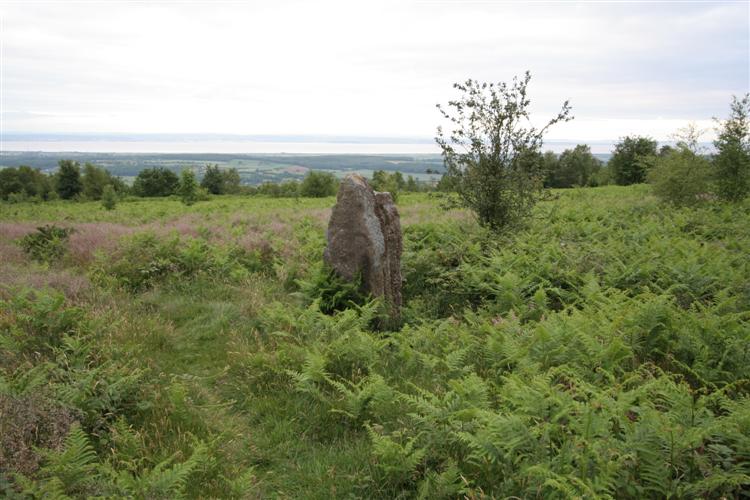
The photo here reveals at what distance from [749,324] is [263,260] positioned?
1052 cm

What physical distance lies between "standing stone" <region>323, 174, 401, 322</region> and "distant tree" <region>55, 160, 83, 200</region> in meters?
83.5

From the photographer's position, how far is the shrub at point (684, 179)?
21203 millimetres

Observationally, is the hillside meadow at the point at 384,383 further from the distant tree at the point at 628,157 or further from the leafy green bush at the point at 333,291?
the distant tree at the point at 628,157

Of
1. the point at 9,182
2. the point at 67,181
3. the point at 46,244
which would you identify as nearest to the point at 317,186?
the point at 67,181

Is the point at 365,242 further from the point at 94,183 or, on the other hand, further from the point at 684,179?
the point at 94,183

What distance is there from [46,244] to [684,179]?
25.2 meters

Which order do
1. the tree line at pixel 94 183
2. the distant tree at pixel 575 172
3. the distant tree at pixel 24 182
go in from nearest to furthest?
the tree line at pixel 94 183, the distant tree at pixel 24 182, the distant tree at pixel 575 172

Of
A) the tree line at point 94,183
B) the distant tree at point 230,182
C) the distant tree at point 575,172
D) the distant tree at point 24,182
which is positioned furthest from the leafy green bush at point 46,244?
the distant tree at point 575,172

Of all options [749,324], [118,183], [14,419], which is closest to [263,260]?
[14,419]

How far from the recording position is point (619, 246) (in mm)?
10883

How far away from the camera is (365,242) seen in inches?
356

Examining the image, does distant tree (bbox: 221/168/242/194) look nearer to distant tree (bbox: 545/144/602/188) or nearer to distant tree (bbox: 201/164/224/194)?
distant tree (bbox: 201/164/224/194)

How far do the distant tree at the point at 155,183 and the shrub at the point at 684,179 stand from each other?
7131 cm

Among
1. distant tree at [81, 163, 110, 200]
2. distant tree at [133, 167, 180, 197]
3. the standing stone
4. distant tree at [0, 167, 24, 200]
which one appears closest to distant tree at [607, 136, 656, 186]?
the standing stone
